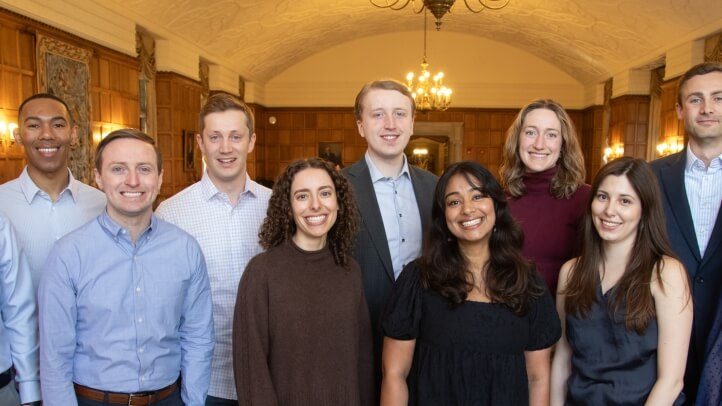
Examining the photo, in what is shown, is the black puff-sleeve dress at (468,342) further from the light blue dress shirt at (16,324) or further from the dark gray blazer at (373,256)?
the light blue dress shirt at (16,324)

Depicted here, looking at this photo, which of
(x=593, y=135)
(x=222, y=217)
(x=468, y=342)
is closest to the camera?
(x=468, y=342)

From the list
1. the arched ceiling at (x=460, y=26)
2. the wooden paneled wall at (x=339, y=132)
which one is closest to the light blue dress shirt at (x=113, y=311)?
the arched ceiling at (x=460, y=26)

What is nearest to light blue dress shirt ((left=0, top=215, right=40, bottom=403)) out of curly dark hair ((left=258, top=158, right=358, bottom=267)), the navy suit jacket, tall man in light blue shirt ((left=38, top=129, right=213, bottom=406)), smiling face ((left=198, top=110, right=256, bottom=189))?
tall man in light blue shirt ((left=38, top=129, right=213, bottom=406))

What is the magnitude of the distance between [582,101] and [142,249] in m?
16.9

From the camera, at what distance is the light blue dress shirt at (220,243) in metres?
2.52

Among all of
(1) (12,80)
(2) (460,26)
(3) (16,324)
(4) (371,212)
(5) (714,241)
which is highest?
(2) (460,26)

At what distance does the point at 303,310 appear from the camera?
209 centimetres

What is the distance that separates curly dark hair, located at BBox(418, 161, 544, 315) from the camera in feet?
6.63

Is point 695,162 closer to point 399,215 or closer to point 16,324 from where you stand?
point 399,215

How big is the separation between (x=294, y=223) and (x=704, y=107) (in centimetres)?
211

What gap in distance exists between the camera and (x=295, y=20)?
12.4m

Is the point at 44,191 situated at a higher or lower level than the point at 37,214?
higher

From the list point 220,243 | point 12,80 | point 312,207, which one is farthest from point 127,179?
point 12,80

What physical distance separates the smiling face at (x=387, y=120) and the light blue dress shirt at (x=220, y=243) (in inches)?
29.9
